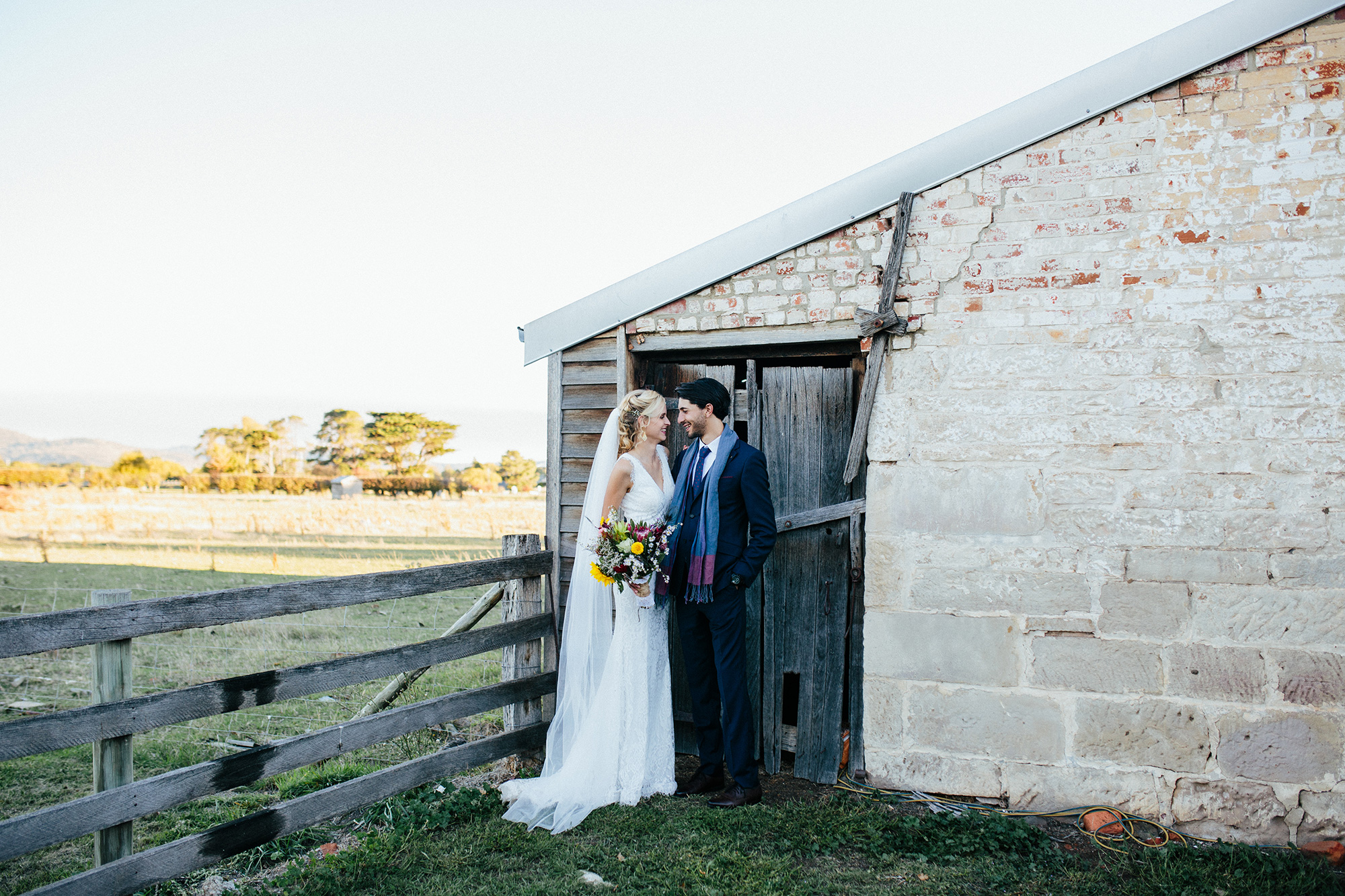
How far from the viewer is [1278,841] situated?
377cm

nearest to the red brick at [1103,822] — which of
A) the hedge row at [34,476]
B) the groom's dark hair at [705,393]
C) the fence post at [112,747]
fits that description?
the groom's dark hair at [705,393]

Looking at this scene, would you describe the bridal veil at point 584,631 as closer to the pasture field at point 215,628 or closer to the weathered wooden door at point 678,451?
the weathered wooden door at point 678,451

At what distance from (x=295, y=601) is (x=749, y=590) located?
261 cm

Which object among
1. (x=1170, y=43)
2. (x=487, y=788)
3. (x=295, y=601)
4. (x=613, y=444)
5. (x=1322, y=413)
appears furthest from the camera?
(x=613, y=444)

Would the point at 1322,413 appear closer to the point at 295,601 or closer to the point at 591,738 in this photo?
the point at 591,738

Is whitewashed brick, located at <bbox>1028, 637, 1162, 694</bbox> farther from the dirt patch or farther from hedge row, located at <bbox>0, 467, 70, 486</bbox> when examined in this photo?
hedge row, located at <bbox>0, 467, 70, 486</bbox>

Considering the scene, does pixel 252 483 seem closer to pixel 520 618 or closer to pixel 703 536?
pixel 520 618

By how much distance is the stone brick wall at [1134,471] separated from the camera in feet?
12.4

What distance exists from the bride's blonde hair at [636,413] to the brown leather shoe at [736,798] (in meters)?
2.01

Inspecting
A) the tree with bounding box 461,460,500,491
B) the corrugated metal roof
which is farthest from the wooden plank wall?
the tree with bounding box 461,460,500,491

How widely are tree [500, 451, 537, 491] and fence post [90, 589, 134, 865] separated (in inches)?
2193

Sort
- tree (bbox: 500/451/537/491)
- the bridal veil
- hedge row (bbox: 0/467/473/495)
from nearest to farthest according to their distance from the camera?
the bridal veil < hedge row (bbox: 0/467/473/495) < tree (bbox: 500/451/537/491)

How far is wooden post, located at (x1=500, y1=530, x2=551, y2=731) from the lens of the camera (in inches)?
188

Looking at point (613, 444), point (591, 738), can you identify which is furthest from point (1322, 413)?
point (591, 738)
